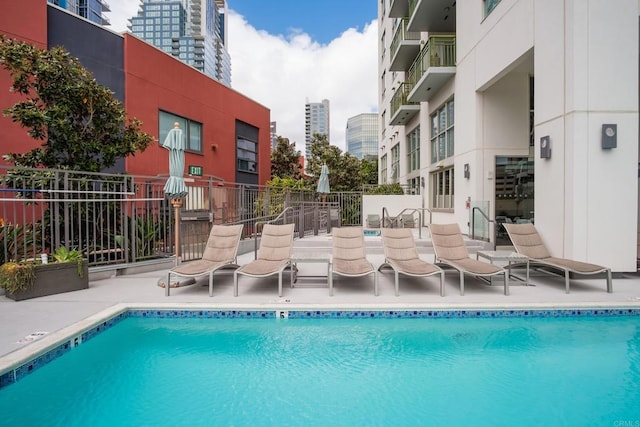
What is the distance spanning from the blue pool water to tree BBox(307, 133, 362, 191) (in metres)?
23.2

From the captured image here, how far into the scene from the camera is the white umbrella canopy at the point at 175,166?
679 centimetres

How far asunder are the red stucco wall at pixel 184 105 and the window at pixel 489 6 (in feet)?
33.7

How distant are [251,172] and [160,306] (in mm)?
13221

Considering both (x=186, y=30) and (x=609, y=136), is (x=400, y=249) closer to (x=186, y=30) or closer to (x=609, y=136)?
(x=609, y=136)

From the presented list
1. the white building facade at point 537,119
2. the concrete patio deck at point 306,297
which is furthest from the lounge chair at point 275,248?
the white building facade at point 537,119

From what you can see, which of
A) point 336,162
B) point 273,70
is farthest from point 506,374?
point 273,70

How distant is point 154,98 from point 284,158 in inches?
758

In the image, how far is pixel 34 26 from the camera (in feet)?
28.5

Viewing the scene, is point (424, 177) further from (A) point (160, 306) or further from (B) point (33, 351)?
(B) point (33, 351)

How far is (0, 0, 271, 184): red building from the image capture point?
8570 mm

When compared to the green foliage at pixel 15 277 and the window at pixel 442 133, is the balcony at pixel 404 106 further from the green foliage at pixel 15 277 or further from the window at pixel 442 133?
the green foliage at pixel 15 277

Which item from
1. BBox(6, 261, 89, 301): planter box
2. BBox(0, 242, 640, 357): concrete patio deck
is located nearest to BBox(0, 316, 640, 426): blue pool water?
BBox(0, 242, 640, 357): concrete patio deck

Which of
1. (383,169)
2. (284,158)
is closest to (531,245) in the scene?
(383,169)

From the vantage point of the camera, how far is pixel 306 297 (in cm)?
552
